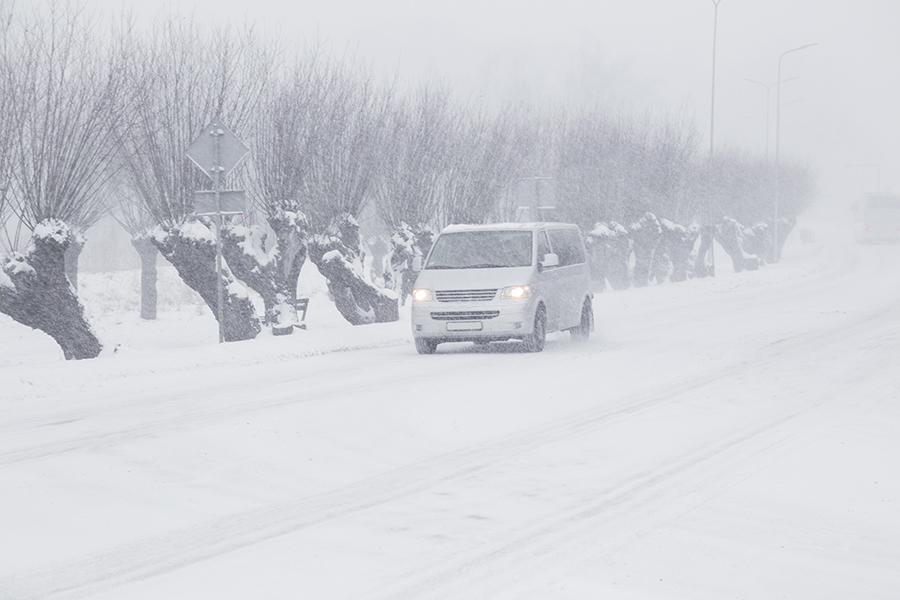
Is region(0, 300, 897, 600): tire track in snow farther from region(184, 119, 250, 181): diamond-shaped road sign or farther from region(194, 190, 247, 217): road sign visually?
region(184, 119, 250, 181): diamond-shaped road sign

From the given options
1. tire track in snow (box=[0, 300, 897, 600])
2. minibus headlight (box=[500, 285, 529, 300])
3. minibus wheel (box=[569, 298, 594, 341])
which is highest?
minibus headlight (box=[500, 285, 529, 300])

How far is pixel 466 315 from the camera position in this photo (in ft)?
55.5

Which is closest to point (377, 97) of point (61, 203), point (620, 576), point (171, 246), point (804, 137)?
point (171, 246)

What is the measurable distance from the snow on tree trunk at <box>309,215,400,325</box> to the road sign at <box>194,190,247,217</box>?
735 centimetres

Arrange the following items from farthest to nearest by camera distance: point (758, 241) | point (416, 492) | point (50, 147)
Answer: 1. point (758, 241)
2. point (50, 147)
3. point (416, 492)

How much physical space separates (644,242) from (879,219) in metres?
48.3

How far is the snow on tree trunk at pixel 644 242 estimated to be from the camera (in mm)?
43125

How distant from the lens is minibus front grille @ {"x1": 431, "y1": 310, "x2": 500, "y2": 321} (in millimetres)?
16797

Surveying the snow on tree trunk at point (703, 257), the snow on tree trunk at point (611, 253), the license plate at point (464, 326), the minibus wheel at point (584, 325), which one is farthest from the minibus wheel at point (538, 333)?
the snow on tree trunk at point (703, 257)

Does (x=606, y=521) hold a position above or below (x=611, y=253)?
below

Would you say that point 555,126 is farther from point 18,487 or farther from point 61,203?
point 18,487

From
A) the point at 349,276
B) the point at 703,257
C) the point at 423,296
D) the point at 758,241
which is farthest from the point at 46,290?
the point at 758,241


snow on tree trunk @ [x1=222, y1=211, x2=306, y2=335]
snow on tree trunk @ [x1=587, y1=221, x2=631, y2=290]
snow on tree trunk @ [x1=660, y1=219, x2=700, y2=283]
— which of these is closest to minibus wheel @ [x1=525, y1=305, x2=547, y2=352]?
snow on tree trunk @ [x1=222, y1=211, x2=306, y2=335]

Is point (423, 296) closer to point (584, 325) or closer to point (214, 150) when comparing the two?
point (214, 150)
